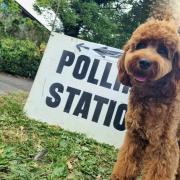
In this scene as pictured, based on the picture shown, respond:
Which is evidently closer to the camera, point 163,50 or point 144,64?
point 144,64

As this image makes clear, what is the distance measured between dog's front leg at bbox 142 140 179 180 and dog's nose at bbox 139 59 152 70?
0.71 metres

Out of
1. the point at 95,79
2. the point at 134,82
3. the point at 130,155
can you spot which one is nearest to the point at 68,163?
the point at 130,155

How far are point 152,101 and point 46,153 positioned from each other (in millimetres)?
1606

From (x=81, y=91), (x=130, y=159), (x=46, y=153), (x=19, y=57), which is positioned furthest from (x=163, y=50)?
(x=19, y=57)

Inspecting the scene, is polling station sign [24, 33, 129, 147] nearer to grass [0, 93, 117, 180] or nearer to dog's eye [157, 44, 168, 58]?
grass [0, 93, 117, 180]

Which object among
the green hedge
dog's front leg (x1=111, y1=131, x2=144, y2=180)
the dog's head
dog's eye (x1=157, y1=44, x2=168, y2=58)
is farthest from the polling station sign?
the green hedge

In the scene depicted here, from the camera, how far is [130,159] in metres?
4.30

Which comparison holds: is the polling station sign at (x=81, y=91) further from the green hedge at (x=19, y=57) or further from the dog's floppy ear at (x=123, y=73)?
the green hedge at (x=19, y=57)

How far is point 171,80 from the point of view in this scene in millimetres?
3963

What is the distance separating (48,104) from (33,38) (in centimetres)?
1580

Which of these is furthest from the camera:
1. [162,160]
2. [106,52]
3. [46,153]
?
[106,52]

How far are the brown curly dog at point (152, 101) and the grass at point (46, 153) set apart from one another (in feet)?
2.23

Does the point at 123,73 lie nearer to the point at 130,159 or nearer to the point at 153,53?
the point at 153,53

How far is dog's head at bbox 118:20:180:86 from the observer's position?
3753 millimetres
